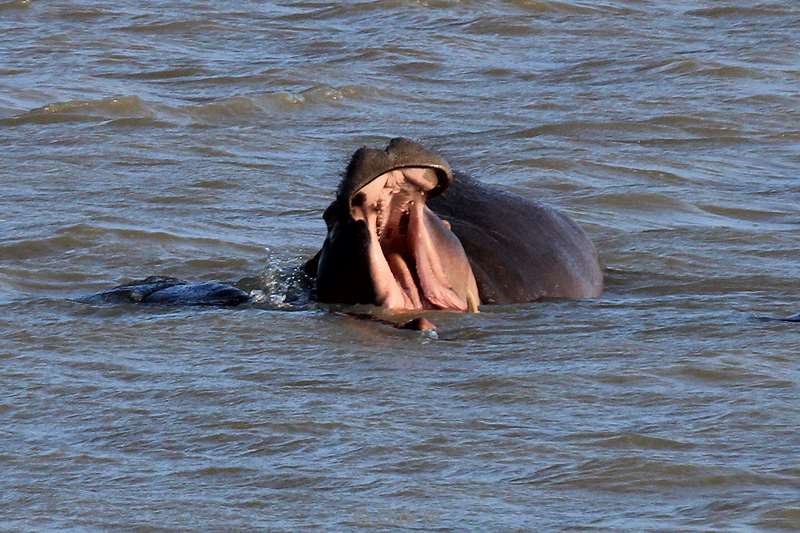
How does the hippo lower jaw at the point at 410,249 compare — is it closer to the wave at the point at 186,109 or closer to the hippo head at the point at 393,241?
the hippo head at the point at 393,241

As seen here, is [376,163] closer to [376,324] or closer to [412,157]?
[412,157]

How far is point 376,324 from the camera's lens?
559cm

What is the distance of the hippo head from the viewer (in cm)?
527

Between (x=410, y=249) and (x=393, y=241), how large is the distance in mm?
57

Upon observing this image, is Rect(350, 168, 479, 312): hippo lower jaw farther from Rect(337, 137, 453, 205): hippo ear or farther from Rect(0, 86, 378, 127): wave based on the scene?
Rect(0, 86, 378, 127): wave

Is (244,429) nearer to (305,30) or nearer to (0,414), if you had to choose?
(0,414)

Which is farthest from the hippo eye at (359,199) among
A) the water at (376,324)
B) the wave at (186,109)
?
the wave at (186,109)

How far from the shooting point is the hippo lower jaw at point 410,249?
5375 mm

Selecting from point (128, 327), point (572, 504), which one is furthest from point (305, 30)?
point (572, 504)

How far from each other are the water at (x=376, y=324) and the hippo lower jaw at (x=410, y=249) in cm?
10

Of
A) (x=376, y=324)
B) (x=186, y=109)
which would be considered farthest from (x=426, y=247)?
(x=186, y=109)

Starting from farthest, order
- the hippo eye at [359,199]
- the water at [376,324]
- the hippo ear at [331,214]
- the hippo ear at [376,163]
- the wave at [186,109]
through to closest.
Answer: the wave at [186,109] → the hippo ear at [331,214] → the hippo eye at [359,199] → the hippo ear at [376,163] → the water at [376,324]

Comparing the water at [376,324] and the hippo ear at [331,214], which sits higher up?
the hippo ear at [331,214]

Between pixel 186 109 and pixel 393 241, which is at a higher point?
pixel 393 241
